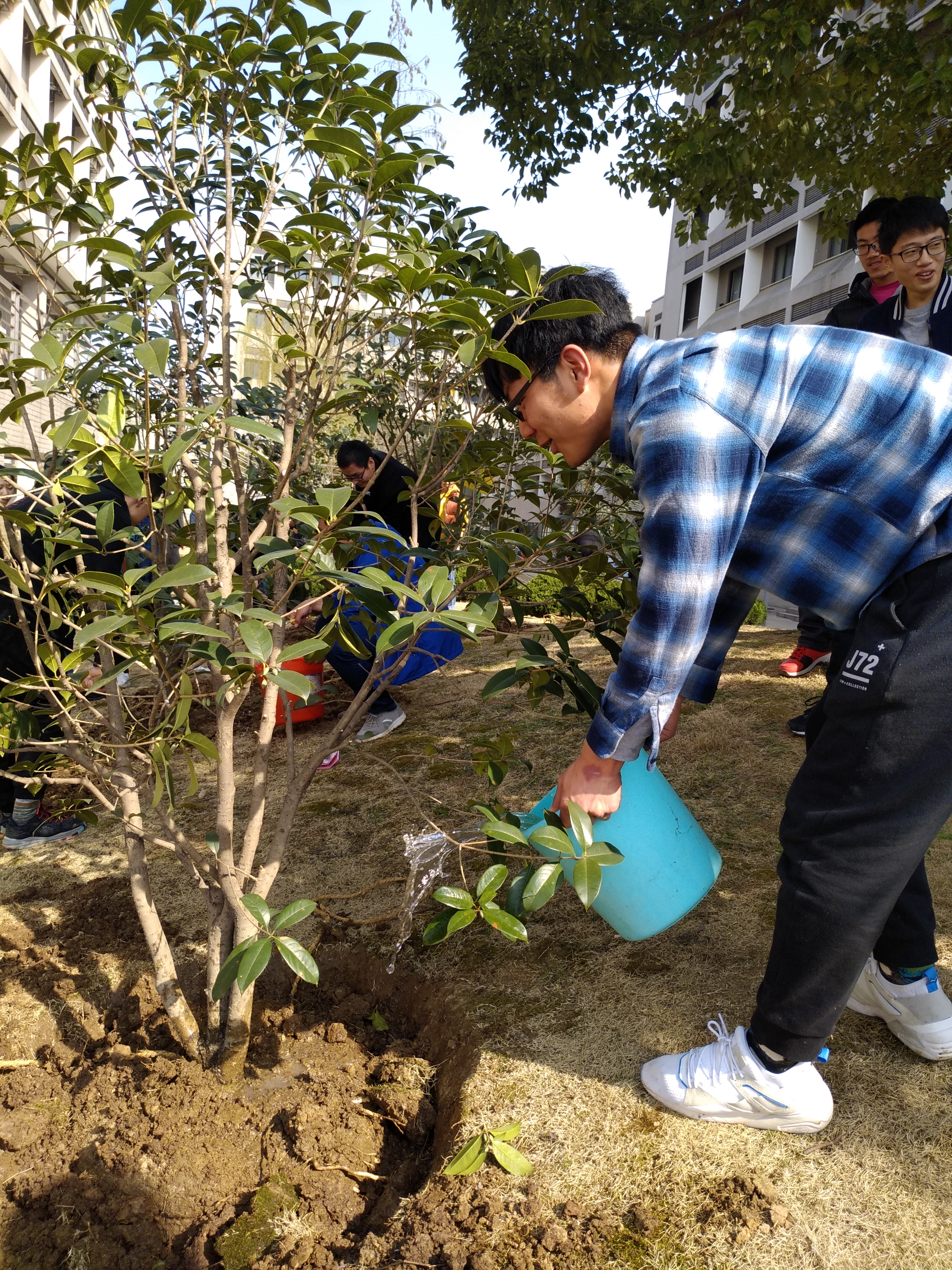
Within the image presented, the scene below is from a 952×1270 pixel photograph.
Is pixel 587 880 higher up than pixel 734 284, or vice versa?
pixel 734 284

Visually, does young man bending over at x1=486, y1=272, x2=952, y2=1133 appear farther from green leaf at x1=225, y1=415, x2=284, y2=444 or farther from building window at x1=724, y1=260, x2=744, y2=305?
building window at x1=724, y1=260, x2=744, y2=305

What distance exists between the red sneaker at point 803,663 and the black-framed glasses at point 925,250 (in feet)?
7.75

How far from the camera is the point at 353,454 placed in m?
3.67

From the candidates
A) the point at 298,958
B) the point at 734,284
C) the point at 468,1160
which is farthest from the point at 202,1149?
the point at 734,284

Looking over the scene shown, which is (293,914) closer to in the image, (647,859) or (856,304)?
(647,859)

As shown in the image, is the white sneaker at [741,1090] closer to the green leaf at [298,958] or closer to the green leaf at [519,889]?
the green leaf at [519,889]

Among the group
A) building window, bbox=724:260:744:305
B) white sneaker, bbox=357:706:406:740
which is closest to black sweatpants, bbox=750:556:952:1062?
white sneaker, bbox=357:706:406:740

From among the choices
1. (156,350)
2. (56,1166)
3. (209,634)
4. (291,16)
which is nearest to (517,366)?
(156,350)

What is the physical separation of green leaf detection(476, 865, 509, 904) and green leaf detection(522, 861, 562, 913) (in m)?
0.05

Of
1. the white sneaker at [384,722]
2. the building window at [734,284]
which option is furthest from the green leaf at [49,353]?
the building window at [734,284]

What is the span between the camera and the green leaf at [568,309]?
132cm

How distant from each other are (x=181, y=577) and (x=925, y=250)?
2431mm

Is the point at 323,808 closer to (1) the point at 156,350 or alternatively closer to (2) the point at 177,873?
(2) the point at 177,873

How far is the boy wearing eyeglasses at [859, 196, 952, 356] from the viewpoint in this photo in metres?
2.46
